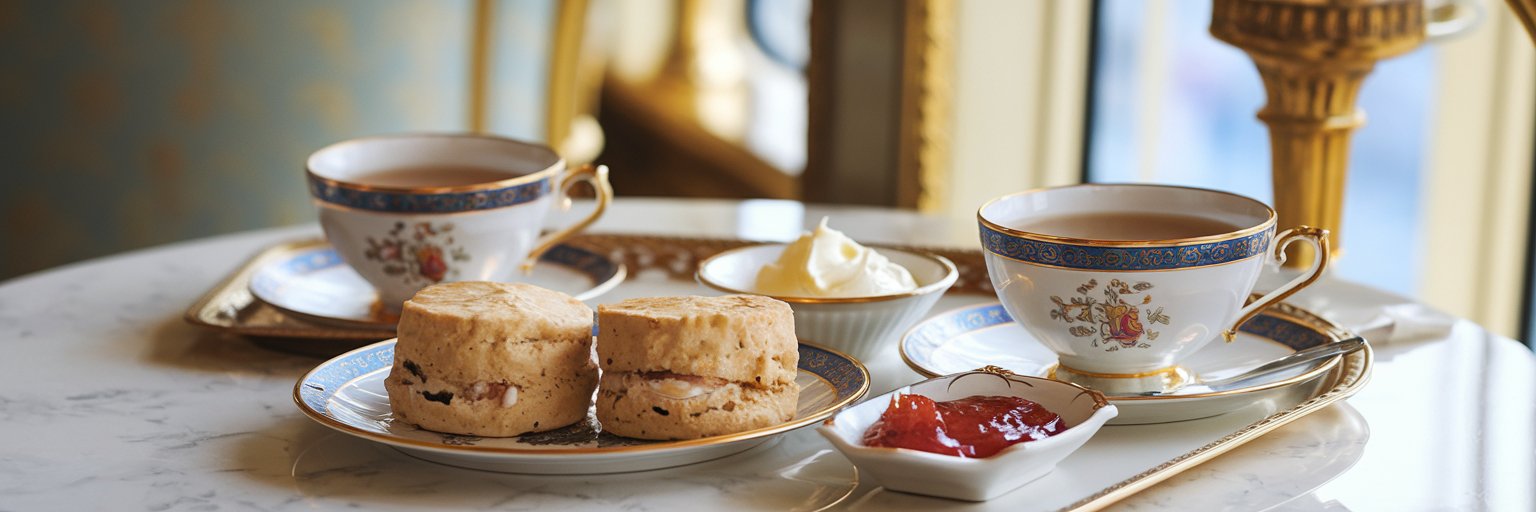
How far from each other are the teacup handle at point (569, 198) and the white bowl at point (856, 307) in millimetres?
137

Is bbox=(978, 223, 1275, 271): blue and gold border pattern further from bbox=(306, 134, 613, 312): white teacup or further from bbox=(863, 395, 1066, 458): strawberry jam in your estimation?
bbox=(306, 134, 613, 312): white teacup

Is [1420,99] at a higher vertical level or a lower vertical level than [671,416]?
higher

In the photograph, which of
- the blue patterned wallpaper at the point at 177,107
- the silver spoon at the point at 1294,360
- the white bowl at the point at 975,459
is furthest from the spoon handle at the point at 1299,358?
the blue patterned wallpaper at the point at 177,107

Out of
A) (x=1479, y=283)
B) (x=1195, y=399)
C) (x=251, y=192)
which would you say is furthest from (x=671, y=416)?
(x=251, y=192)

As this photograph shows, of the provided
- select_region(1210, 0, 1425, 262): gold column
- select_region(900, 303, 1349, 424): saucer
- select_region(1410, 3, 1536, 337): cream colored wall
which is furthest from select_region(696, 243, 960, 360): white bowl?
select_region(1410, 3, 1536, 337): cream colored wall

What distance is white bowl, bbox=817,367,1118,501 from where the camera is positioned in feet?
2.35

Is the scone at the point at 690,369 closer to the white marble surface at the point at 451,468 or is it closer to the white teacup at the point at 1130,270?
the white marble surface at the point at 451,468

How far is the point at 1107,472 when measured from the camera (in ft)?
2.63

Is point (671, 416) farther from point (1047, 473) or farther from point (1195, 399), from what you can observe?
point (1195, 399)

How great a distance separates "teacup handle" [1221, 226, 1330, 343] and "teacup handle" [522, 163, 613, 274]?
0.50 m

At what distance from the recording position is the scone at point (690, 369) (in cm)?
78

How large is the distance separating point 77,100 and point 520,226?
1.41 meters

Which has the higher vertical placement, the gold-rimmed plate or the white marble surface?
the gold-rimmed plate

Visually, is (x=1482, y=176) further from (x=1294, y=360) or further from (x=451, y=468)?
(x=451, y=468)
